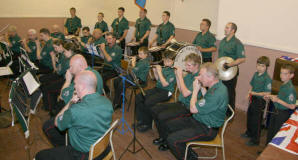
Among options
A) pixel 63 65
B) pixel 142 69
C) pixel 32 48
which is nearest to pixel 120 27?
pixel 32 48

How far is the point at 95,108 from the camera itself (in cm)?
214

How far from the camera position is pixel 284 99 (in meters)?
3.29

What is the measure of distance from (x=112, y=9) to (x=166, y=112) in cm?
756

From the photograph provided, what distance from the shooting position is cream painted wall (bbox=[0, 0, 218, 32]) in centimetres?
686

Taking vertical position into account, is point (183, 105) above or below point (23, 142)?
above

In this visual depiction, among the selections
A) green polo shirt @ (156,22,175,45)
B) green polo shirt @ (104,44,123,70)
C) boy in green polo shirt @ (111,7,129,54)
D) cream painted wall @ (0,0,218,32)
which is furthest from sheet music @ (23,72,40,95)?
cream painted wall @ (0,0,218,32)

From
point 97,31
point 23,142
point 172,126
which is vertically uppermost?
point 97,31

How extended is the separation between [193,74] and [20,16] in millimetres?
7403

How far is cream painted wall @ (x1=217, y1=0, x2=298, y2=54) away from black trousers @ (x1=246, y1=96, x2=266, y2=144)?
1222mm

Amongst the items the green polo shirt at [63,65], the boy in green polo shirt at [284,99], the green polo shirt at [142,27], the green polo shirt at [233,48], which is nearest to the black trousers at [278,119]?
the boy in green polo shirt at [284,99]

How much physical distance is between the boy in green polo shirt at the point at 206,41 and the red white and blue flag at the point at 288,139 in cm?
269

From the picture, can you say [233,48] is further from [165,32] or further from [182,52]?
[165,32]

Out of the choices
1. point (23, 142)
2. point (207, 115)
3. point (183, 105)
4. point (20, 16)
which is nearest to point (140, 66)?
point (183, 105)

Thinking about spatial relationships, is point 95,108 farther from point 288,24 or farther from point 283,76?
point 288,24
